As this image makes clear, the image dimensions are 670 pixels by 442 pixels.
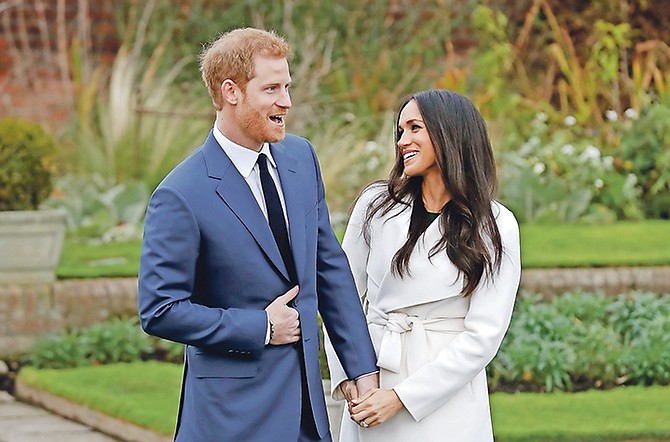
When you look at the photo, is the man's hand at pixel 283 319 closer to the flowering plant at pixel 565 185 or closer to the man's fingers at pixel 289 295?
the man's fingers at pixel 289 295

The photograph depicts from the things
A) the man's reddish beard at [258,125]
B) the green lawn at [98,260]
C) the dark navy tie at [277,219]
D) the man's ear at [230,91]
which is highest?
the man's ear at [230,91]

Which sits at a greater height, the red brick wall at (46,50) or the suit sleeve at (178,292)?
the red brick wall at (46,50)

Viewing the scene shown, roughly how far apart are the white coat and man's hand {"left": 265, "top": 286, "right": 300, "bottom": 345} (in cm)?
32

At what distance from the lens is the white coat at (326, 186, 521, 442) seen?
3510mm

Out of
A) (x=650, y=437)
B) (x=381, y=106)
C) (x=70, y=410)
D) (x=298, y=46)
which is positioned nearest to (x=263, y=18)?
(x=298, y=46)

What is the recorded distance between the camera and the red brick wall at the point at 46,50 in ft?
38.7

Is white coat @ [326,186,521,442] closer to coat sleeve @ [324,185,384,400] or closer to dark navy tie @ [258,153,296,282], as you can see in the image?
coat sleeve @ [324,185,384,400]

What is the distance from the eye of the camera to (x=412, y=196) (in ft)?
12.2

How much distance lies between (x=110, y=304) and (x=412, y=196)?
14.4ft

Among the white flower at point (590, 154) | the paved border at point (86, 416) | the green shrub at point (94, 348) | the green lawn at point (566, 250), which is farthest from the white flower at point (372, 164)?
the paved border at point (86, 416)

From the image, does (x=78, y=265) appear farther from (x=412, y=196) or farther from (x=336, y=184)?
(x=412, y=196)

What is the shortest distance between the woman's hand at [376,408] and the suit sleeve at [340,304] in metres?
0.07

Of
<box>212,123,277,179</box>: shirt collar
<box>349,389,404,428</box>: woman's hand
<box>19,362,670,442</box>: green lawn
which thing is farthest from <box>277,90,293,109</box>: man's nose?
<box>19,362,670,442</box>: green lawn

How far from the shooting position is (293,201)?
3.44 meters
